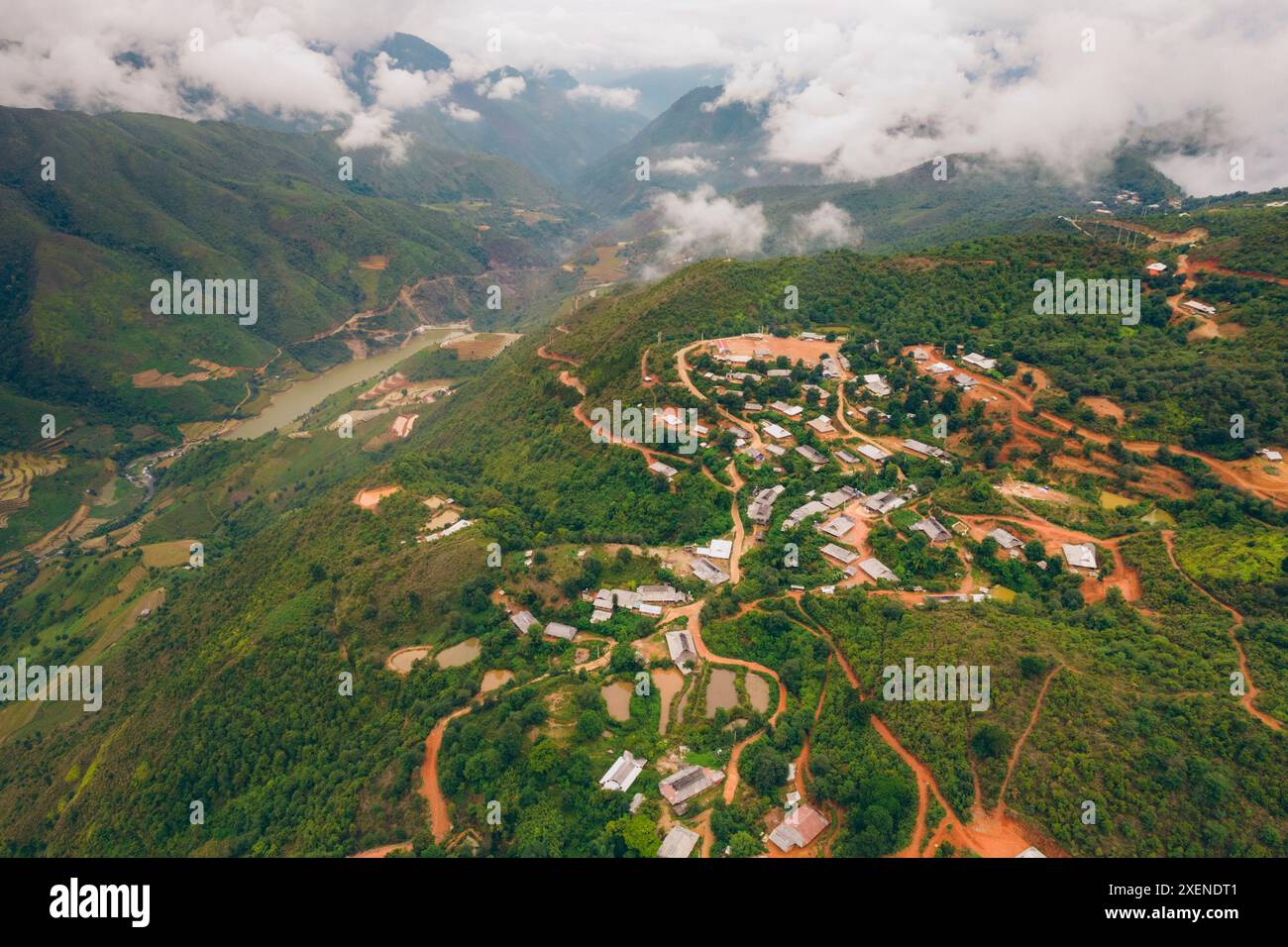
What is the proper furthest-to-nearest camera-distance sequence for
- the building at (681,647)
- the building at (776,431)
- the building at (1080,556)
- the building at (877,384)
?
the building at (877,384), the building at (776,431), the building at (1080,556), the building at (681,647)

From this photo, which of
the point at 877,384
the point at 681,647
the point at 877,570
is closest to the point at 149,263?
the point at 877,384

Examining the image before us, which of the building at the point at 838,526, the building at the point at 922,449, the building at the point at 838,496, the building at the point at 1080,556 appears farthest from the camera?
the building at the point at 922,449

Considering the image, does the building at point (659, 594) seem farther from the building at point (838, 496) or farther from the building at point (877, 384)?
the building at point (877, 384)

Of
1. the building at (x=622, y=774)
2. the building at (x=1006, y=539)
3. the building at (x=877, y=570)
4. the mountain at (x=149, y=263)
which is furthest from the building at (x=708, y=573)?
the mountain at (x=149, y=263)

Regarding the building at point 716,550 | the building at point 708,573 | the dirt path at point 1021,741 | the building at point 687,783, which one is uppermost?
the building at point 716,550

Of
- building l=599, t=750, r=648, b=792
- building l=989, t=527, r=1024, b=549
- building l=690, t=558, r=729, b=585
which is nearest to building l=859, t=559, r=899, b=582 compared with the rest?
building l=989, t=527, r=1024, b=549

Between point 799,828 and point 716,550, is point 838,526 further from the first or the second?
point 799,828

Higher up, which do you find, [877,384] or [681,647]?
[877,384]
